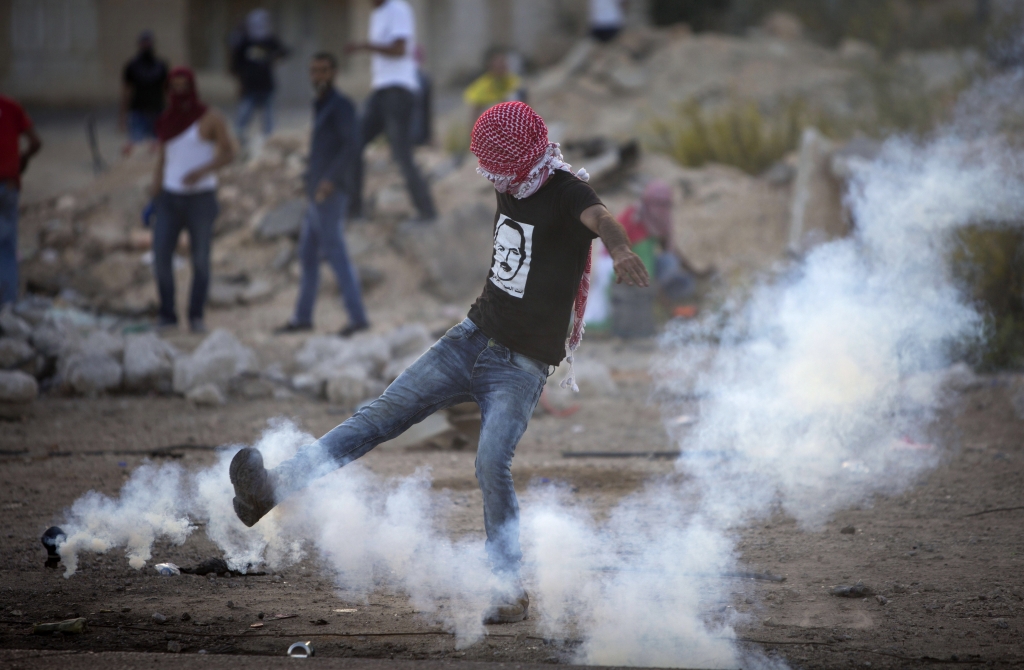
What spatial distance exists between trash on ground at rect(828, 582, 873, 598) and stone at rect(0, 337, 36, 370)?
5512mm

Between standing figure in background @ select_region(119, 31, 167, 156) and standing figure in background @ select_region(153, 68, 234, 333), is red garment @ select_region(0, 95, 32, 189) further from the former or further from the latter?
standing figure in background @ select_region(119, 31, 167, 156)

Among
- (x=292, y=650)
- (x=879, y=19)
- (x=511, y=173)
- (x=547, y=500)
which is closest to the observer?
(x=292, y=650)

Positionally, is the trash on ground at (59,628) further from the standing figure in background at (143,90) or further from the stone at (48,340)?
the standing figure in background at (143,90)

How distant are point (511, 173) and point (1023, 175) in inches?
199

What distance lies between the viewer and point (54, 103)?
1991cm

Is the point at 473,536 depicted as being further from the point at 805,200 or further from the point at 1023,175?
the point at 805,200

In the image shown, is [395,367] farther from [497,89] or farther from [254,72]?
[254,72]

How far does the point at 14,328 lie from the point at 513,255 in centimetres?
493

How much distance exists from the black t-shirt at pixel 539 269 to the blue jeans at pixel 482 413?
0.26ft

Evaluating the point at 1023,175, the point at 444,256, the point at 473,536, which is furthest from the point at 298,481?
the point at 444,256

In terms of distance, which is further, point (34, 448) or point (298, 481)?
point (34, 448)

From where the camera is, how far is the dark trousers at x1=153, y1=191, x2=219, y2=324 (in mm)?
7480

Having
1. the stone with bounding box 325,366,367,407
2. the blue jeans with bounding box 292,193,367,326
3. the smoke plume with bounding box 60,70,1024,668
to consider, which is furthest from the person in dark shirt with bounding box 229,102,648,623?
the blue jeans with bounding box 292,193,367,326

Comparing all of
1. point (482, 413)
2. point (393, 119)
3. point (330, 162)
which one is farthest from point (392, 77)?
point (482, 413)
